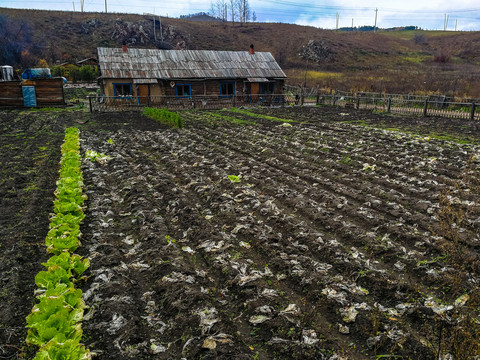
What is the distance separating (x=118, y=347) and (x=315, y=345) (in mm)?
2197

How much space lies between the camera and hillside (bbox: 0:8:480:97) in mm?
62019

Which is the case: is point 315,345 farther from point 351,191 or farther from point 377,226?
point 351,191

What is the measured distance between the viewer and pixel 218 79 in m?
31.5

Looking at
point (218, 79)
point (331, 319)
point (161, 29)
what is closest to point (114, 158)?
point (331, 319)

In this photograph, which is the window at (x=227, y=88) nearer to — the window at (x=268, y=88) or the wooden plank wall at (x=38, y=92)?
the window at (x=268, y=88)

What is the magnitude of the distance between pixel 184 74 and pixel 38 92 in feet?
40.5

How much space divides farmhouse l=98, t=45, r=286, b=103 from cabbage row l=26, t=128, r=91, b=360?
22733 millimetres

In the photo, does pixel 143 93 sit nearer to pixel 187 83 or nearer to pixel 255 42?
pixel 187 83

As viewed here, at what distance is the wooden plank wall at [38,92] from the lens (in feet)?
87.4

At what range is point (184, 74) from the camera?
30141 millimetres

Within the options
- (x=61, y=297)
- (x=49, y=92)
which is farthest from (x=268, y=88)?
(x=61, y=297)

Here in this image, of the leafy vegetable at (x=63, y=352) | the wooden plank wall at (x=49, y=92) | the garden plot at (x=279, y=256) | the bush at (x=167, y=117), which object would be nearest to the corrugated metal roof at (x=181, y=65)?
the wooden plank wall at (x=49, y=92)

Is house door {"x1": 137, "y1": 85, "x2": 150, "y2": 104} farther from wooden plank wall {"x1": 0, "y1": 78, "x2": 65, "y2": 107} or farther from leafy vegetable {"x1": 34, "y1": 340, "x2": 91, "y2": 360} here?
leafy vegetable {"x1": 34, "y1": 340, "x2": 91, "y2": 360}

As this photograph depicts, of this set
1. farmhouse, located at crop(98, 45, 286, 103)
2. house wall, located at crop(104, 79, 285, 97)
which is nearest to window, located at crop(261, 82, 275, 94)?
farmhouse, located at crop(98, 45, 286, 103)
